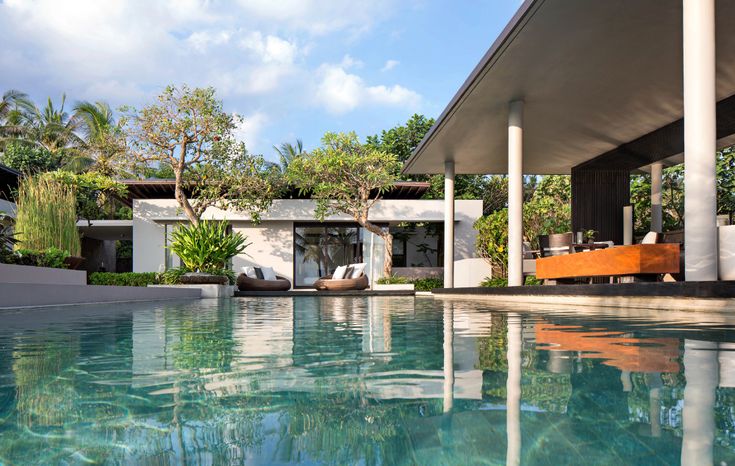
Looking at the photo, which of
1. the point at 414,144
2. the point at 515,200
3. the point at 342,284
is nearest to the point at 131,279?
the point at 342,284

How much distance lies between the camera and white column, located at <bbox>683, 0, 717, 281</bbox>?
477 centimetres

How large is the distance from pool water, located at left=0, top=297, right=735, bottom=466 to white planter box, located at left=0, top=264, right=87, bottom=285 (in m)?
5.19

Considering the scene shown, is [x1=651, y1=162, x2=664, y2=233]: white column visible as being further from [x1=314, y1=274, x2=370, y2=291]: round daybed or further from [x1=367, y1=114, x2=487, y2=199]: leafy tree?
[x1=367, y1=114, x2=487, y2=199]: leafy tree

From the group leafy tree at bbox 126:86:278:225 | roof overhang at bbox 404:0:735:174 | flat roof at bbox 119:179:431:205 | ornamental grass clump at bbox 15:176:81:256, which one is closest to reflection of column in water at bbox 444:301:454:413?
roof overhang at bbox 404:0:735:174

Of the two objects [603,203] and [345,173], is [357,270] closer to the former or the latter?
[345,173]

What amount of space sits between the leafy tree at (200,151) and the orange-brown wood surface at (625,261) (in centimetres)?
1111

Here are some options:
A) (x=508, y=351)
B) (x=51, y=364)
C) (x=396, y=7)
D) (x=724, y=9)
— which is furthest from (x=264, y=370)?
(x=396, y=7)

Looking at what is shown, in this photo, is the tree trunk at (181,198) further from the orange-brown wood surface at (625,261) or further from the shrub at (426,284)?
the orange-brown wood surface at (625,261)

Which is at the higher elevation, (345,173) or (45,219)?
(345,173)

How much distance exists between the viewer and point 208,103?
15.4 meters

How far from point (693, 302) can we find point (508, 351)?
130 inches

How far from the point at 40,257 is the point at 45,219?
122 centimetres

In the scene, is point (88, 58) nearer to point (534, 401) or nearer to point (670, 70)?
point (670, 70)

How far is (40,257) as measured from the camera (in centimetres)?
868
